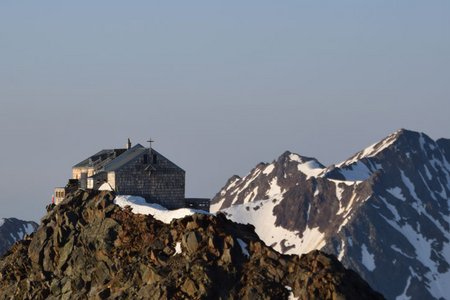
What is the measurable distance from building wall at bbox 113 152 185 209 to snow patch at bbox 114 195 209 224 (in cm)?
516

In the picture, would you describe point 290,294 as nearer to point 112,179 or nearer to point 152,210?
point 152,210

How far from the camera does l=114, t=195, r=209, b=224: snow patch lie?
575 ft

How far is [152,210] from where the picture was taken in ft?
588

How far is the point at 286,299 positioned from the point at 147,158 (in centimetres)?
4944

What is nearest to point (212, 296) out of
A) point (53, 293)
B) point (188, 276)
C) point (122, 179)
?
point (188, 276)

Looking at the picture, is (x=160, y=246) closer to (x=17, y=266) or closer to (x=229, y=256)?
(x=229, y=256)

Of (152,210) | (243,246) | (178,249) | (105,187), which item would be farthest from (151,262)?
(105,187)

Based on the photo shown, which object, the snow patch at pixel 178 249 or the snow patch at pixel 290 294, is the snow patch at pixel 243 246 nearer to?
the snow patch at pixel 178 249

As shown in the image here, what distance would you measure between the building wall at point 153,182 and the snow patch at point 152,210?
16.9 feet

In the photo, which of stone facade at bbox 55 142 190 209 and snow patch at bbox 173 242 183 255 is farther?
stone facade at bbox 55 142 190 209

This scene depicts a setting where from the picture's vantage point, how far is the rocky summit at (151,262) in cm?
15475

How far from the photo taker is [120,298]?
164 meters

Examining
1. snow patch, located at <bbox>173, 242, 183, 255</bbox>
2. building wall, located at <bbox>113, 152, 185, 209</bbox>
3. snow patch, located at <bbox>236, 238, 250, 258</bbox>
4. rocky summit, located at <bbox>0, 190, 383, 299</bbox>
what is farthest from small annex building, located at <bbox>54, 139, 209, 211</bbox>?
snow patch, located at <bbox>236, 238, 250, 258</bbox>

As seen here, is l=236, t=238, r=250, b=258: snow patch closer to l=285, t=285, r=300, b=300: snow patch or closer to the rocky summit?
the rocky summit
